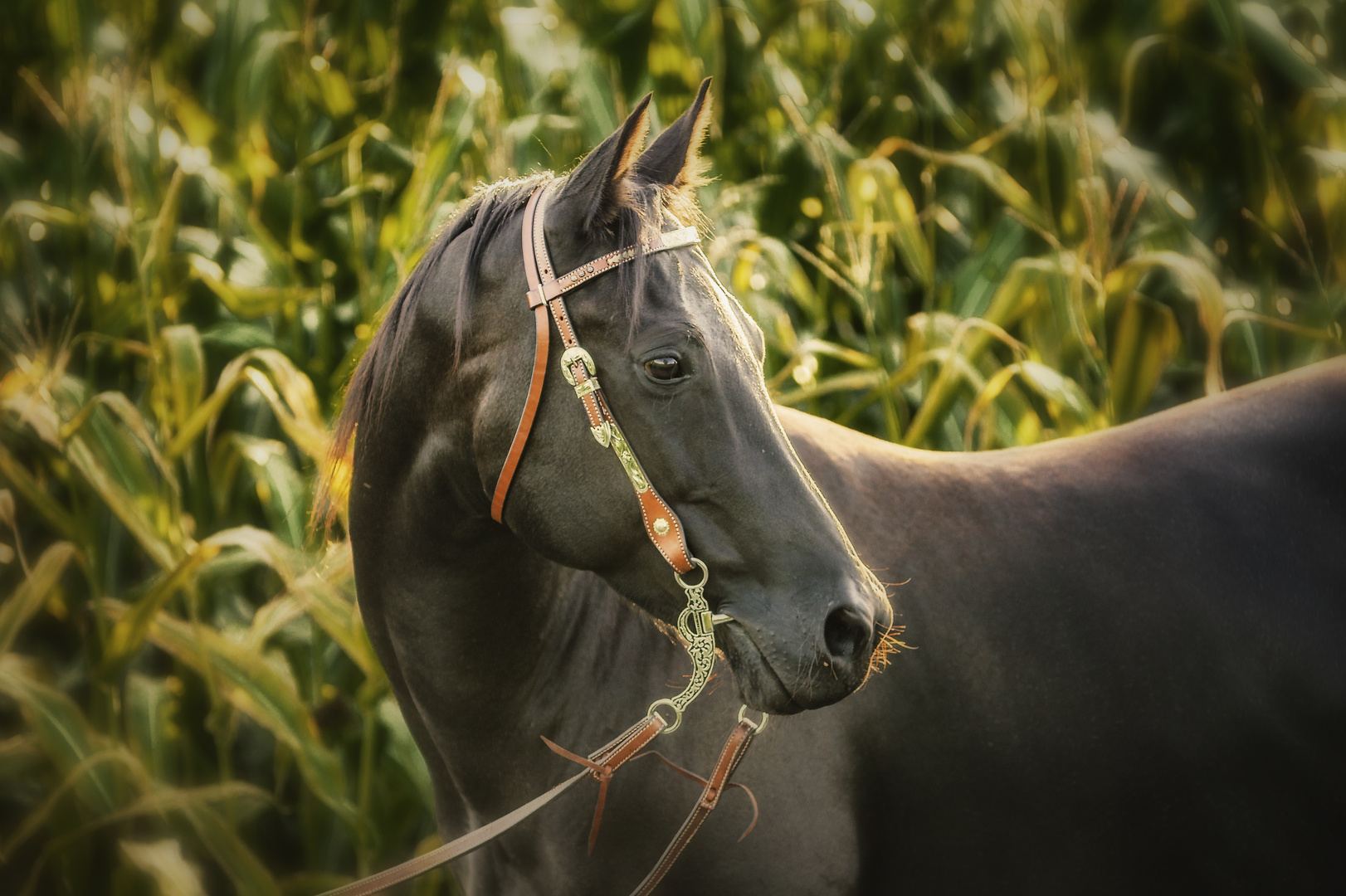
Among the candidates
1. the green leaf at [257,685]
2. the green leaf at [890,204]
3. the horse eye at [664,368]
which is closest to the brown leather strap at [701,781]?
the horse eye at [664,368]

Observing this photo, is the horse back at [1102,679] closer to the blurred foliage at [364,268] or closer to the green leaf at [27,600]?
the blurred foliage at [364,268]

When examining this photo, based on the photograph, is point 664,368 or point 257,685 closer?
point 664,368

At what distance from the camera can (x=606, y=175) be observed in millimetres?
1286

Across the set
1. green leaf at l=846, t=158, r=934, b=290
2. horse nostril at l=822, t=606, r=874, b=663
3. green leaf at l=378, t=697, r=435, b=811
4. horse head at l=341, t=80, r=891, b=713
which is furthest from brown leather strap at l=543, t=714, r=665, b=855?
green leaf at l=846, t=158, r=934, b=290

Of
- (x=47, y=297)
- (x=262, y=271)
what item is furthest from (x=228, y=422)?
(x=47, y=297)

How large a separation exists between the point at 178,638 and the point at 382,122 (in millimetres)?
1876

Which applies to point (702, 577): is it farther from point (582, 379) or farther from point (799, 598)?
point (582, 379)

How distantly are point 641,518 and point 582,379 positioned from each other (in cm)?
20

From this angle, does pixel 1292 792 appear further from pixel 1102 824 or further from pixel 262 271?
pixel 262 271

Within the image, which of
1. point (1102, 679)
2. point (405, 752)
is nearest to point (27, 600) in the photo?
point (405, 752)

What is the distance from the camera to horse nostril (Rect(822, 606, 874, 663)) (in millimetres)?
1205

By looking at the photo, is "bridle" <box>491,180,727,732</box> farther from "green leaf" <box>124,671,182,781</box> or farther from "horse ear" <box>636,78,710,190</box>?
"green leaf" <box>124,671,182,781</box>

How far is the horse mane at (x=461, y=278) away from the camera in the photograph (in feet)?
4.31

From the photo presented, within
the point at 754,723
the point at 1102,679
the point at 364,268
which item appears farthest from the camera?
the point at 364,268
